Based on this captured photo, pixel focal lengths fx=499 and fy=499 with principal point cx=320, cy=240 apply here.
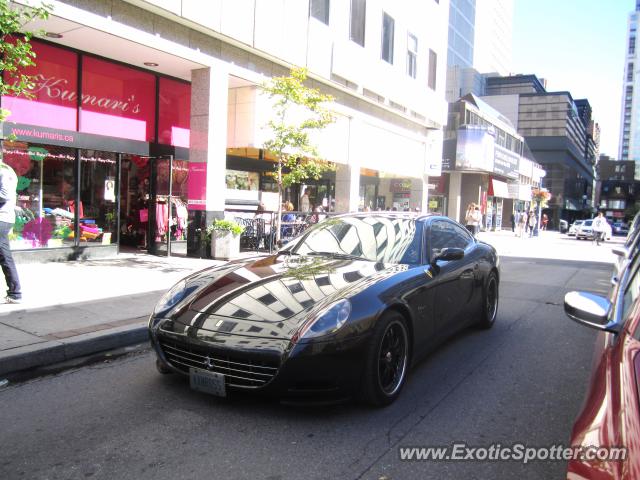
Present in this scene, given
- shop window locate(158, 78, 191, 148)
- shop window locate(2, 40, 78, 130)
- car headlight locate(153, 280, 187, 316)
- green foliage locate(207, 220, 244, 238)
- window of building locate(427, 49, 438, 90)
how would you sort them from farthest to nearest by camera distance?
window of building locate(427, 49, 438, 90) → shop window locate(158, 78, 191, 148) → green foliage locate(207, 220, 244, 238) → shop window locate(2, 40, 78, 130) → car headlight locate(153, 280, 187, 316)

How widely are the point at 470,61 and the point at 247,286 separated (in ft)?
284

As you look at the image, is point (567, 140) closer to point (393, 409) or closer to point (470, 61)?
point (470, 61)

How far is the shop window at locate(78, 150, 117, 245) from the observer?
1097cm

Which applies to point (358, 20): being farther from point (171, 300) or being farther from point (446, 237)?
point (171, 300)

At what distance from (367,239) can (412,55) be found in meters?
18.9

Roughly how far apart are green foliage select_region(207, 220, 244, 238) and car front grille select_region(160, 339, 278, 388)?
27.2ft

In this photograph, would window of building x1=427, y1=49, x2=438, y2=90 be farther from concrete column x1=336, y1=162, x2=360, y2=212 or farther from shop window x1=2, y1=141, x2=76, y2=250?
shop window x1=2, y1=141, x2=76, y2=250

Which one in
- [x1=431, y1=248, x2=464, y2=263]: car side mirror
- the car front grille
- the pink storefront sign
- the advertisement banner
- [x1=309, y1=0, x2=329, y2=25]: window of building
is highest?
[x1=309, y1=0, x2=329, y2=25]: window of building

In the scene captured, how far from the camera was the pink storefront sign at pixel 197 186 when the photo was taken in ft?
39.3

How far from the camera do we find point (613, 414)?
1576mm

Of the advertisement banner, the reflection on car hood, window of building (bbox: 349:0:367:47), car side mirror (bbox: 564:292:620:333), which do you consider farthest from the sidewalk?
the advertisement banner

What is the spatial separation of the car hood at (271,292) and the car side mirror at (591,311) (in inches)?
62.0

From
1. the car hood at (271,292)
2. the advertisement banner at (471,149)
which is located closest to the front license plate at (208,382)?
the car hood at (271,292)

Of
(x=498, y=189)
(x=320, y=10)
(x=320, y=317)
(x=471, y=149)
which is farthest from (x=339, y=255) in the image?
(x=498, y=189)
